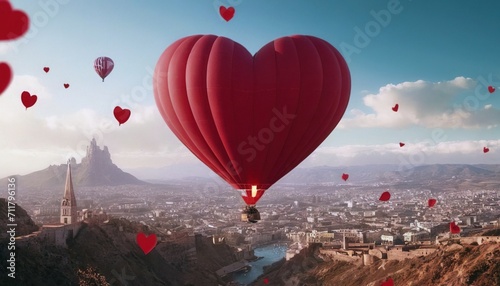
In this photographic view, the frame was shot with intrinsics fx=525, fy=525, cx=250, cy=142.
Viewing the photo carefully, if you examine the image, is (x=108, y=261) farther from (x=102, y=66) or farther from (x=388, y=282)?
(x=388, y=282)

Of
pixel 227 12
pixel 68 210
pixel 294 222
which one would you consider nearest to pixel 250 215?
pixel 227 12

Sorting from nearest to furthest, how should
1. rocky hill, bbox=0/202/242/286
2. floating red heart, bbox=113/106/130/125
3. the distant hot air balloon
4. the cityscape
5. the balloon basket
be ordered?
1. the balloon basket
2. floating red heart, bbox=113/106/130/125
3. the distant hot air balloon
4. rocky hill, bbox=0/202/242/286
5. the cityscape

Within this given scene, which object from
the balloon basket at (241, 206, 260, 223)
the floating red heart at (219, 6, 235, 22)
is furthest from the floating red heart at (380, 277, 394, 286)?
the floating red heart at (219, 6, 235, 22)

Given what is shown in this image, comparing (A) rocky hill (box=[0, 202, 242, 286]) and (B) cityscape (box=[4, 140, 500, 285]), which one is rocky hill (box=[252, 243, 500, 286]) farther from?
(A) rocky hill (box=[0, 202, 242, 286])

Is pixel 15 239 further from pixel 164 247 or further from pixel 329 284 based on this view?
pixel 329 284

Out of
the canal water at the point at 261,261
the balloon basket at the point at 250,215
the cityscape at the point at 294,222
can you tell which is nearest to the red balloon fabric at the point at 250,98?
the balloon basket at the point at 250,215

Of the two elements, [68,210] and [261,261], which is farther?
[261,261]

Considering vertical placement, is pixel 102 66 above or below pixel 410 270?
above
